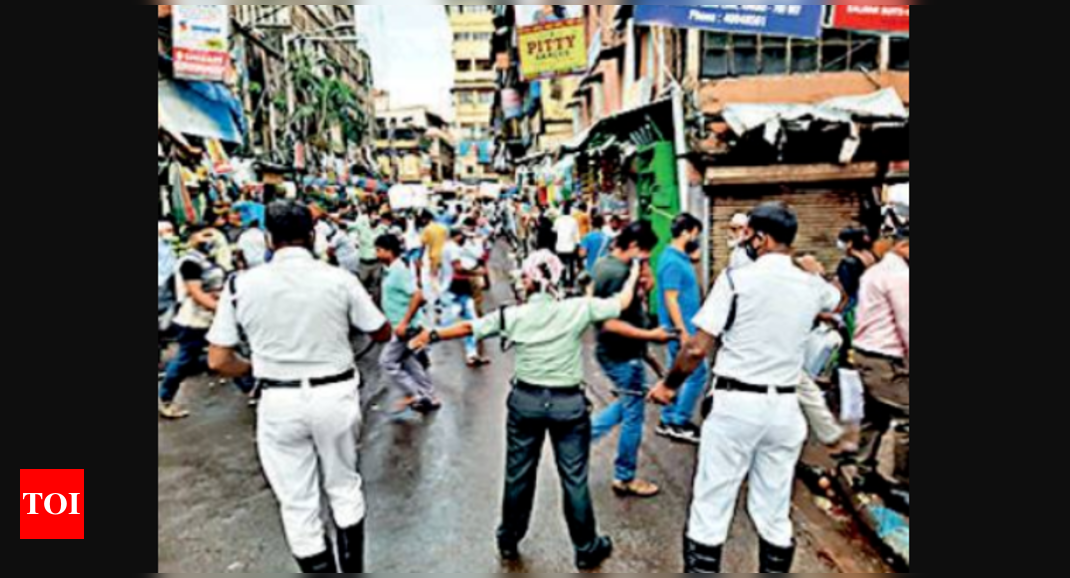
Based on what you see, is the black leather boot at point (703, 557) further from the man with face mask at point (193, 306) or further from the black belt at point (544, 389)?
the man with face mask at point (193, 306)

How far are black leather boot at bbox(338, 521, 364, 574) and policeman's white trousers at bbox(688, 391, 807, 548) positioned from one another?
61.2 inches

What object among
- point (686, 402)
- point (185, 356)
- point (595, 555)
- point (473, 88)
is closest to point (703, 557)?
point (595, 555)

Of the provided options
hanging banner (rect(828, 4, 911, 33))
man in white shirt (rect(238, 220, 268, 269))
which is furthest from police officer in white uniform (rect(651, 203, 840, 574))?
hanging banner (rect(828, 4, 911, 33))

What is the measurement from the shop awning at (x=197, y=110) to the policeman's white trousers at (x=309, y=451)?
1034 centimetres

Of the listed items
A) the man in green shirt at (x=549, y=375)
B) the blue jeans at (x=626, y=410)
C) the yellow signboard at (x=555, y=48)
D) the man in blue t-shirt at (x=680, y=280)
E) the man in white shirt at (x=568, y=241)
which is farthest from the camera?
the yellow signboard at (x=555, y=48)

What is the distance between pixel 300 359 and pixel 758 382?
199cm

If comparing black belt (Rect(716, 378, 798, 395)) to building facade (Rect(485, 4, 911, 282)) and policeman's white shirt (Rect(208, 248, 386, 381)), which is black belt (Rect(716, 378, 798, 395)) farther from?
building facade (Rect(485, 4, 911, 282))

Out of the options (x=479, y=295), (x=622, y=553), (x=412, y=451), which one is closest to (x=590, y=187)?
(x=479, y=295)

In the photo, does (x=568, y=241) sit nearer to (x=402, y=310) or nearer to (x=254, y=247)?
(x=254, y=247)

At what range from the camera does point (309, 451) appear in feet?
11.1

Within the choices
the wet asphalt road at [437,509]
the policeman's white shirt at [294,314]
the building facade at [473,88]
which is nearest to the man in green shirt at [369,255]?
the wet asphalt road at [437,509]

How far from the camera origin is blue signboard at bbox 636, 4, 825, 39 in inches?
371

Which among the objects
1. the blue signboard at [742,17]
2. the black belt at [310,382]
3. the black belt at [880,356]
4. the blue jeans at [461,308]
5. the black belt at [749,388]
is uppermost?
the blue signboard at [742,17]

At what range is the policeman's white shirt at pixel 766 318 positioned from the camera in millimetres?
3320
